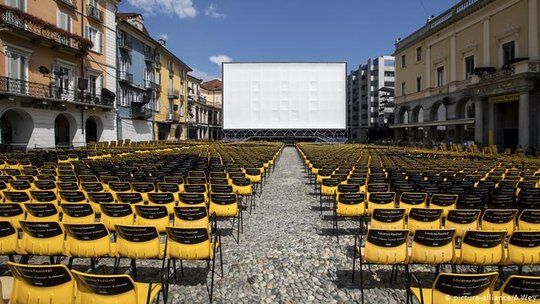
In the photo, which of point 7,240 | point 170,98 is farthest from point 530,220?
point 170,98

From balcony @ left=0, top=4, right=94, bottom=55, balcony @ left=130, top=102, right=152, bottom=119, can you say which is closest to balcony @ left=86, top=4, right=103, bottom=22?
balcony @ left=0, top=4, right=94, bottom=55

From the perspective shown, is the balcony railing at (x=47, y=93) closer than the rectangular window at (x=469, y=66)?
Yes

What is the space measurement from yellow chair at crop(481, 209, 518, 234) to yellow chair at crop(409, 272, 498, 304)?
8.21 feet

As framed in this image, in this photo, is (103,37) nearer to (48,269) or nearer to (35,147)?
(35,147)

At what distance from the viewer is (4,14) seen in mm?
19938

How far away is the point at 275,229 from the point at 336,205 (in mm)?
1289

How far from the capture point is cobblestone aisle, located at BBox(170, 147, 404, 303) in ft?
13.0

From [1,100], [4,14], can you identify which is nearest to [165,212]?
[1,100]

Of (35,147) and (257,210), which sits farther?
(35,147)

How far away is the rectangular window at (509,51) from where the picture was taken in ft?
91.1

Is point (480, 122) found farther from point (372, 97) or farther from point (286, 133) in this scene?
point (372, 97)

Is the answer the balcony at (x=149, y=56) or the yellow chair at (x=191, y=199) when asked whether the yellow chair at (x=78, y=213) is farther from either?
the balcony at (x=149, y=56)

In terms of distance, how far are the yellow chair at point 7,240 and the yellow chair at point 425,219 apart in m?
5.28

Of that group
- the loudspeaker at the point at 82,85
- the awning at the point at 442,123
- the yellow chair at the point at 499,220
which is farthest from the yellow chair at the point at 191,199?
the awning at the point at 442,123
